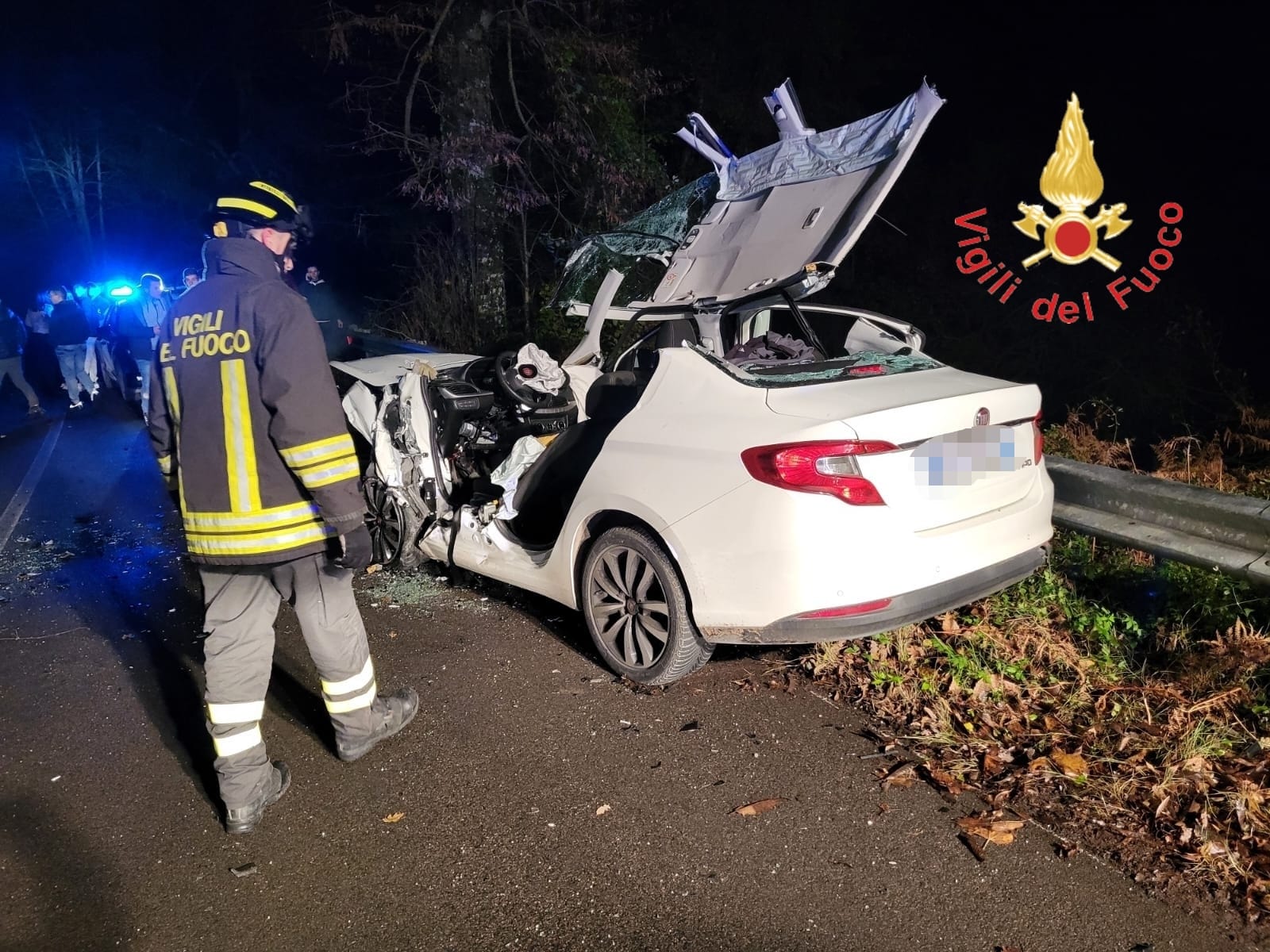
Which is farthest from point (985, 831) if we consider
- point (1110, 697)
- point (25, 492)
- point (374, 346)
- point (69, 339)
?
point (69, 339)

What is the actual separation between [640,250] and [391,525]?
2.14m

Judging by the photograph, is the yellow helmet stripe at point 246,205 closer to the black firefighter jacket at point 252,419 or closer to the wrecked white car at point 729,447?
the black firefighter jacket at point 252,419

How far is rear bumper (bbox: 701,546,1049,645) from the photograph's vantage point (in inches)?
123

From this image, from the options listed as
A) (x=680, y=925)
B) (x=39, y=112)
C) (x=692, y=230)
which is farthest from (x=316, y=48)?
(x=39, y=112)

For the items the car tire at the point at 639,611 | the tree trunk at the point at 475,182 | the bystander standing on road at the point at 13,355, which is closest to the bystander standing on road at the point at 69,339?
the bystander standing on road at the point at 13,355

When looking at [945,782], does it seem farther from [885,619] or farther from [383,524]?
[383,524]

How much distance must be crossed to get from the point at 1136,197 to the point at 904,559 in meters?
10.1

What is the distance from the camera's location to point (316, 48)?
42.1 feet

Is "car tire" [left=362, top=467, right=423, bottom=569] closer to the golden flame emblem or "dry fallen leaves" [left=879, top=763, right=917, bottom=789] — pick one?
"dry fallen leaves" [left=879, top=763, right=917, bottom=789]

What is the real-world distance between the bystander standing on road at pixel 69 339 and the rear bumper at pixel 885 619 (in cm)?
1334

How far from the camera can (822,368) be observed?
3.86 m

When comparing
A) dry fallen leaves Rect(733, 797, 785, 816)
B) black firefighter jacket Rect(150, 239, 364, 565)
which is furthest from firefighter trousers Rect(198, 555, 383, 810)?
dry fallen leaves Rect(733, 797, 785, 816)

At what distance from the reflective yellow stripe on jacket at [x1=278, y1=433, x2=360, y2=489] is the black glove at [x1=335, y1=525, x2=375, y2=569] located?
0.19 meters

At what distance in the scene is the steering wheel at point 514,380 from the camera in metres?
5.06
